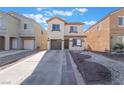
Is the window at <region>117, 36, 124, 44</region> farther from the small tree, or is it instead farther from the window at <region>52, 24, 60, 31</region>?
the window at <region>52, 24, 60, 31</region>

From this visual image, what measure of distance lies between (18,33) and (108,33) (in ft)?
32.9

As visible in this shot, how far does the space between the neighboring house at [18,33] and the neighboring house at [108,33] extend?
225 inches

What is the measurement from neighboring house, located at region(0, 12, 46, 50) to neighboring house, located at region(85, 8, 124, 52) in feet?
18.8

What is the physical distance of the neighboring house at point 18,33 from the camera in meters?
22.8

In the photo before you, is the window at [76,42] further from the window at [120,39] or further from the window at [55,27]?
the window at [120,39]

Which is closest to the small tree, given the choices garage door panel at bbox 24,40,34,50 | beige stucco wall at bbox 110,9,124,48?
beige stucco wall at bbox 110,9,124,48

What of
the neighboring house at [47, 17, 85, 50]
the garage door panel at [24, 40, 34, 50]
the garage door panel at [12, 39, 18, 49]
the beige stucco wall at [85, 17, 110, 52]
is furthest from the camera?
the garage door panel at [24, 40, 34, 50]

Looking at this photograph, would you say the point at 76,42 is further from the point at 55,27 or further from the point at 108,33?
the point at 108,33

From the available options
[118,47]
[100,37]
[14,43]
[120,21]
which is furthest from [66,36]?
[118,47]

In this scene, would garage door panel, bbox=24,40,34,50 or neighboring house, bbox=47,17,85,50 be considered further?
garage door panel, bbox=24,40,34,50

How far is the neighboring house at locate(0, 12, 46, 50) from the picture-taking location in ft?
74.9
